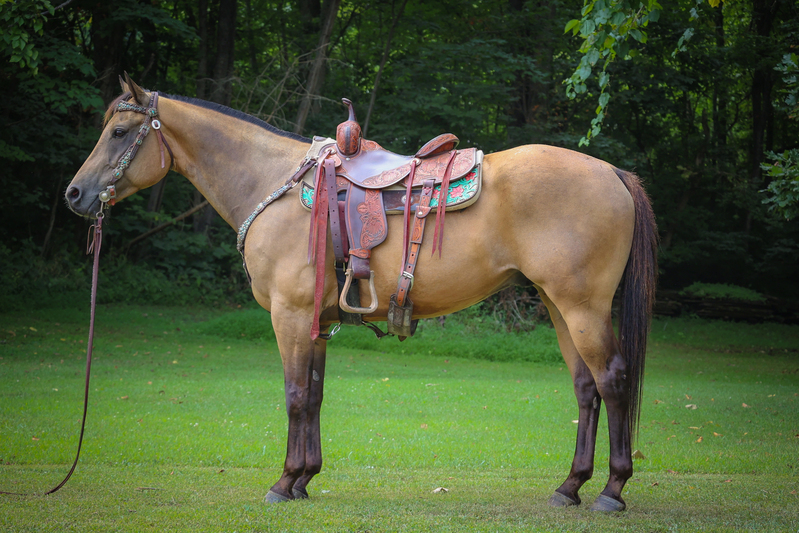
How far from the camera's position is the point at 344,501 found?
151 inches

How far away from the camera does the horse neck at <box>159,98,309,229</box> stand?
4113 mm

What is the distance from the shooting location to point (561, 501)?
3.77 metres

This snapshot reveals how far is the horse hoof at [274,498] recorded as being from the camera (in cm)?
373

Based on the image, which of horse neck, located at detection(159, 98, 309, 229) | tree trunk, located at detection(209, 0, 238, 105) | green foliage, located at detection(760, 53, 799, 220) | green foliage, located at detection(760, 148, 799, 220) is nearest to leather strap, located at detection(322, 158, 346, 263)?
horse neck, located at detection(159, 98, 309, 229)

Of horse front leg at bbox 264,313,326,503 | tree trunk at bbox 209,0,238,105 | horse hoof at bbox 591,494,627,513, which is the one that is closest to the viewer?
horse hoof at bbox 591,494,627,513

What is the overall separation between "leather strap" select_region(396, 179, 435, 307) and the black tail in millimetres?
1140

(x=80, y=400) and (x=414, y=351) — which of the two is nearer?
(x=80, y=400)

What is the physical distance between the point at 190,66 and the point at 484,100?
9308 mm

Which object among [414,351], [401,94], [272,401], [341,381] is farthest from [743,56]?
[272,401]

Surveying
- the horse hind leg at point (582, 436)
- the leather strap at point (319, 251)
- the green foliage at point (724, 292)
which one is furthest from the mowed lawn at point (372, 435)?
the green foliage at point (724, 292)

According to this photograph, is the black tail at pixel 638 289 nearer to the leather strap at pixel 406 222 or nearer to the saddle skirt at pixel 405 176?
the saddle skirt at pixel 405 176

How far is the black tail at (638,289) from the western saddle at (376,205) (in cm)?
96

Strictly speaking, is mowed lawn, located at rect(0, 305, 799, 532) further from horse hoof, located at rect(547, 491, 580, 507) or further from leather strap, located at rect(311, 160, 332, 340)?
leather strap, located at rect(311, 160, 332, 340)

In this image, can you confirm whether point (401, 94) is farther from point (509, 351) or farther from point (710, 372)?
point (710, 372)
